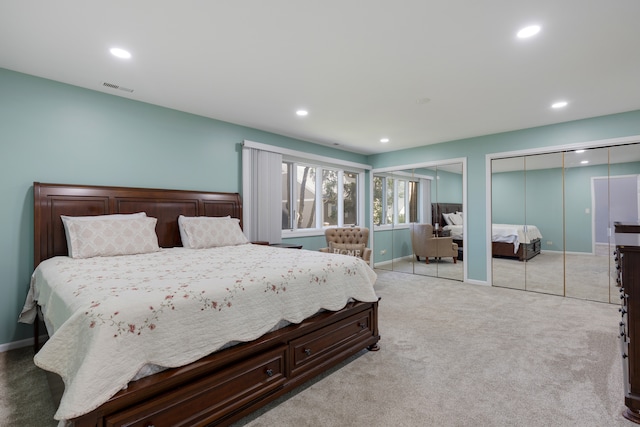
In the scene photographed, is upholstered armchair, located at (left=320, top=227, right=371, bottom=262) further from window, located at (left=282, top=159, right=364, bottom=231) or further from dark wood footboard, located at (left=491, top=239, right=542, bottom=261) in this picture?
dark wood footboard, located at (left=491, top=239, right=542, bottom=261)

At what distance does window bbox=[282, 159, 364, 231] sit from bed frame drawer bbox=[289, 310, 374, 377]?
9.68 ft

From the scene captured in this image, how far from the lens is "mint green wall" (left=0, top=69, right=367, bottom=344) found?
2.75 m

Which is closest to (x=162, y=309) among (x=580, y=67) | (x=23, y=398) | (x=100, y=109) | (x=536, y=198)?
(x=23, y=398)

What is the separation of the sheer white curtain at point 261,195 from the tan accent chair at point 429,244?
2927 millimetres

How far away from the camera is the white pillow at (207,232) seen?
342 centimetres

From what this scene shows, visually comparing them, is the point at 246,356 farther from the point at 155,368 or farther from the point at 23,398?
the point at 23,398

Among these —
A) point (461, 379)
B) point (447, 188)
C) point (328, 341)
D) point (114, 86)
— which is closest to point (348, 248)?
point (447, 188)

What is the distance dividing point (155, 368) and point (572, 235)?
5273 mm

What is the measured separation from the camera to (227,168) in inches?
169

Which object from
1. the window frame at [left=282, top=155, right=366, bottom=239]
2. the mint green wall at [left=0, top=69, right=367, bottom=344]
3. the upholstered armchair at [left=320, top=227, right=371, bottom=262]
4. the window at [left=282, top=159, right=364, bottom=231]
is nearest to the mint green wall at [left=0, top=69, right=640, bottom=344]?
the mint green wall at [left=0, top=69, right=367, bottom=344]

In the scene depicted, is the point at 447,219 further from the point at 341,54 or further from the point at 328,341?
the point at 328,341

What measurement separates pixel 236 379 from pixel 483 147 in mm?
5042

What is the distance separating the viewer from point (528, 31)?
2.18 meters

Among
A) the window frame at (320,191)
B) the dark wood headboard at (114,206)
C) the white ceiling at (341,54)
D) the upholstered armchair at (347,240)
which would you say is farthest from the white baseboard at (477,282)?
the dark wood headboard at (114,206)
